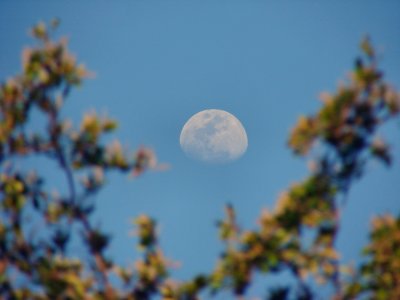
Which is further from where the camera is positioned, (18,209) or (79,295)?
(18,209)

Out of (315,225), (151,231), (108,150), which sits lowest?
(315,225)

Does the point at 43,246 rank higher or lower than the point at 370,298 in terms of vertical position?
higher

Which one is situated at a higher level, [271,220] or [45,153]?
[45,153]

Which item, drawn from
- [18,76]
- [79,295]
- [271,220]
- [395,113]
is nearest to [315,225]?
[271,220]

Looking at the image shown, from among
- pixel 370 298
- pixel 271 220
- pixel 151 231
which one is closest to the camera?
pixel 370 298

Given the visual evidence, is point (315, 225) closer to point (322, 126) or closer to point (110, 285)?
point (322, 126)

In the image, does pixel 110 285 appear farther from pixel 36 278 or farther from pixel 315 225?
pixel 315 225

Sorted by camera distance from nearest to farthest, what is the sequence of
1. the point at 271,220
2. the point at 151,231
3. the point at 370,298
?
1. the point at 370,298
2. the point at 271,220
3. the point at 151,231

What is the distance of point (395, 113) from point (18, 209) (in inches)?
390

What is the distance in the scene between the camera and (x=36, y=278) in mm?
7660

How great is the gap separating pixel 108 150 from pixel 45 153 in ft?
5.57

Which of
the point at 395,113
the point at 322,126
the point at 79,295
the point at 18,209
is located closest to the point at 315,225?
the point at 322,126

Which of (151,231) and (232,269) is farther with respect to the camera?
(151,231)

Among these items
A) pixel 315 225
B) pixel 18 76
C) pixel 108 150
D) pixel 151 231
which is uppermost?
pixel 18 76
